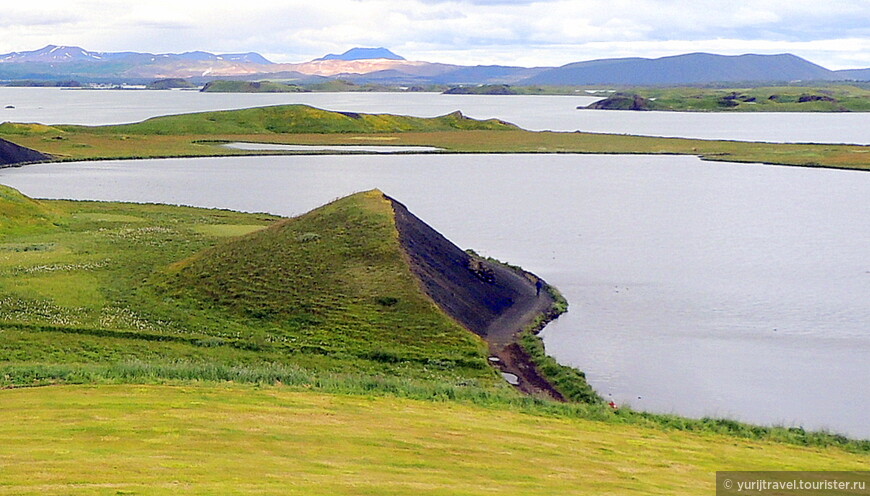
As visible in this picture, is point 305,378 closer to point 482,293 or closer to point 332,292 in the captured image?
point 332,292

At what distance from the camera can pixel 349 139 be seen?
13288 centimetres

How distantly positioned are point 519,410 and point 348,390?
4.48 metres

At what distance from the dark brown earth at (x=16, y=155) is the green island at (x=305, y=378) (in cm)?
4229

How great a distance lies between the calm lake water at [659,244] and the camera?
30.7 m

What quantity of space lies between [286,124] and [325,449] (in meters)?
133

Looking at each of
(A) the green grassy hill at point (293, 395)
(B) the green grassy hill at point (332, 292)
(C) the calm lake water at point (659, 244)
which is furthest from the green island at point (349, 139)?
(A) the green grassy hill at point (293, 395)

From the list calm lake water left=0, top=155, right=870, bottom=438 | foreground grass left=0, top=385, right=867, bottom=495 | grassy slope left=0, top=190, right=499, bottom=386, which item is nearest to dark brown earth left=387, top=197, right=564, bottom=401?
grassy slope left=0, top=190, right=499, bottom=386

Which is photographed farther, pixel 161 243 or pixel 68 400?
pixel 161 243

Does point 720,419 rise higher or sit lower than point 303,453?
lower

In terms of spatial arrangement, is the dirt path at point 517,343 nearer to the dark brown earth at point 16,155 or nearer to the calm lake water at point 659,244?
the calm lake water at point 659,244

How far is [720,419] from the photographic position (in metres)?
24.9

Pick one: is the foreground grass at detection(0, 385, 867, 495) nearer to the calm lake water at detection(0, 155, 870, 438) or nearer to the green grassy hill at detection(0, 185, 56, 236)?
the calm lake water at detection(0, 155, 870, 438)

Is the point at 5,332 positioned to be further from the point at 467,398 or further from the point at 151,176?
the point at 151,176

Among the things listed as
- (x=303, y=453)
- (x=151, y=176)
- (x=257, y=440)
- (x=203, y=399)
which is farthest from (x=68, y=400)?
(x=151, y=176)
